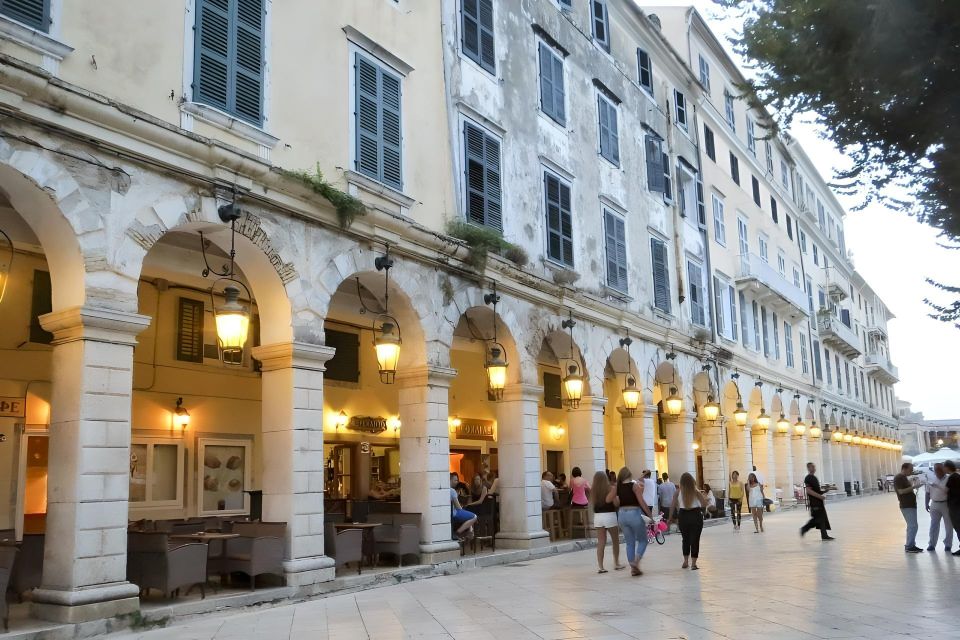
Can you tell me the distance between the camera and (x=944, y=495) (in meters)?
14.9

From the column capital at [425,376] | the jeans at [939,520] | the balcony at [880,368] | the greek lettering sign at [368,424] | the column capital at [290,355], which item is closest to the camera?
the column capital at [290,355]

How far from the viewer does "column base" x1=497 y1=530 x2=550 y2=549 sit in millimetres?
15844

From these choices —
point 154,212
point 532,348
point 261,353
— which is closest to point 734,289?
point 532,348

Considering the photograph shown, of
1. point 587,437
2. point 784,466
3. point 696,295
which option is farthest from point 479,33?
point 784,466

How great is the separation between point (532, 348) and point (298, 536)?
6937 mm

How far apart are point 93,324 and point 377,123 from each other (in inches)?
230

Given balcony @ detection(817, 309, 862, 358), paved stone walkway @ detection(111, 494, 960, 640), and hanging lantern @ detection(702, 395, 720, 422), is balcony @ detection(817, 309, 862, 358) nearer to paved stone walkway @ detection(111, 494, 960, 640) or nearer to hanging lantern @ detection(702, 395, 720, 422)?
hanging lantern @ detection(702, 395, 720, 422)

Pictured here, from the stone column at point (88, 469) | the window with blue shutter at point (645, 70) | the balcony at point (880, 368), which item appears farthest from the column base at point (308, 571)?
the balcony at point (880, 368)

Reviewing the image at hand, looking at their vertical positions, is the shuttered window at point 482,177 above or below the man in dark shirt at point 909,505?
above

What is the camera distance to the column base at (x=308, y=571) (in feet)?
35.7

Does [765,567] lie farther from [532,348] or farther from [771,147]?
[771,147]

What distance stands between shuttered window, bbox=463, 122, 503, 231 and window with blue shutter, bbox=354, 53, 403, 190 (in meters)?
1.99

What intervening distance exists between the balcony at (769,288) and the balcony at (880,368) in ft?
71.9

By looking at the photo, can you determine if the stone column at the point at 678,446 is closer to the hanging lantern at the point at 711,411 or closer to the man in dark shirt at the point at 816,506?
the hanging lantern at the point at 711,411
